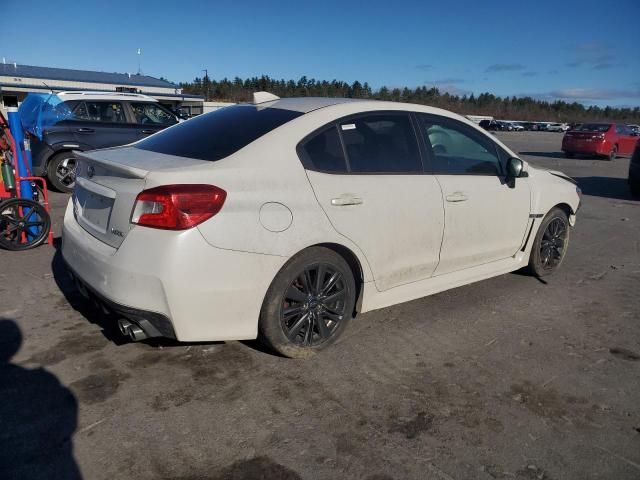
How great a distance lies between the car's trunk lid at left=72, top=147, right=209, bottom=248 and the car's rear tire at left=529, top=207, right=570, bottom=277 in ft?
11.7

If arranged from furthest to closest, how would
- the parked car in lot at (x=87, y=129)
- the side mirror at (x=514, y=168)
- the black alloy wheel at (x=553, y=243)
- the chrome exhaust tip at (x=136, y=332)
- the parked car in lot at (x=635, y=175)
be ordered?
the parked car in lot at (x=635, y=175), the parked car in lot at (x=87, y=129), the black alloy wheel at (x=553, y=243), the side mirror at (x=514, y=168), the chrome exhaust tip at (x=136, y=332)

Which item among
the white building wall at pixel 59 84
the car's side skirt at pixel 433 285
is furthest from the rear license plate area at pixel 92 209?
the white building wall at pixel 59 84

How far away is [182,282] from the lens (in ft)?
9.07

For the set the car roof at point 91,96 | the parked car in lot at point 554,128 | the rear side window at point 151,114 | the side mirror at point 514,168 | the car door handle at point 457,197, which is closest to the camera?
the car door handle at point 457,197

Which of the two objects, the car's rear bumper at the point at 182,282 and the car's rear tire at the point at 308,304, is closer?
the car's rear bumper at the point at 182,282

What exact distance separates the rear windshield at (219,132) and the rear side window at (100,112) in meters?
6.61

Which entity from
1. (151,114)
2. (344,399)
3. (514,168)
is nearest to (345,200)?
(344,399)

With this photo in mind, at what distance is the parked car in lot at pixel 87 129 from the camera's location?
923cm

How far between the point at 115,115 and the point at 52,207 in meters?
2.53

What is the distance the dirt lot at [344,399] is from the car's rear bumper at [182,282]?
425mm

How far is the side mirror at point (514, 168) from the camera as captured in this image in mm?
4488

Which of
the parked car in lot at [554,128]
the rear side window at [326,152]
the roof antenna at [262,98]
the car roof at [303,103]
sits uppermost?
the parked car in lot at [554,128]

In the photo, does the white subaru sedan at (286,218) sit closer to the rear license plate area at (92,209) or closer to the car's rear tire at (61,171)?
the rear license plate area at (92,209)

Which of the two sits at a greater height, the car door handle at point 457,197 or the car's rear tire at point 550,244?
the car door handle at point 457,197
